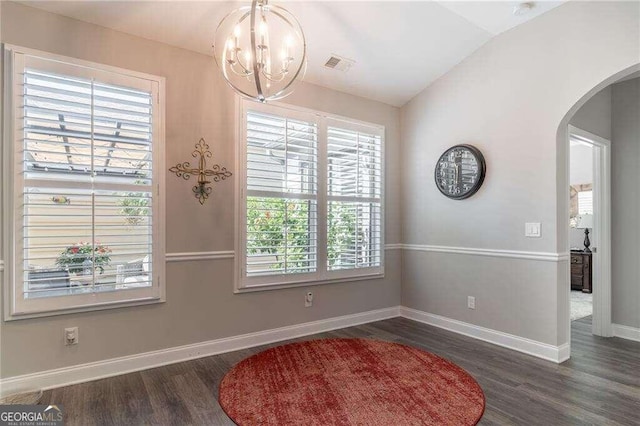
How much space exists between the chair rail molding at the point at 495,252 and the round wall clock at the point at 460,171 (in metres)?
0.58

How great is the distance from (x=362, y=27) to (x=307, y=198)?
171cm

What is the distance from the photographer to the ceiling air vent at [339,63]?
359 cm

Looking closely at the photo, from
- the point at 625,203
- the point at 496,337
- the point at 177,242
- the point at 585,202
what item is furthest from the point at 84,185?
the point at 585,202

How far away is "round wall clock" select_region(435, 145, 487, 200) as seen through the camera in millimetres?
3773

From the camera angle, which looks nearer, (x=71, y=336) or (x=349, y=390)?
(x=349, y=390)

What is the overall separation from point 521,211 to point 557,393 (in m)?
1.58

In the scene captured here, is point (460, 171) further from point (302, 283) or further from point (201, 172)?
point (201, 172)

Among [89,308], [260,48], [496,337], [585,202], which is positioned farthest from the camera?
[585,202]

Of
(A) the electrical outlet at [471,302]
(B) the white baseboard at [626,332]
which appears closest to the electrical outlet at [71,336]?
(A) the electrical outlet at [471,302]

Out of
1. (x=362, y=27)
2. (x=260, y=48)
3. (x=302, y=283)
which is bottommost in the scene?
(x=302, y=283)

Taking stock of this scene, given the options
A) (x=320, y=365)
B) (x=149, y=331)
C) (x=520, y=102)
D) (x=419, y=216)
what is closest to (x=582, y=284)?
(x=419, y=216)

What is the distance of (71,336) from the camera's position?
2.69 meters

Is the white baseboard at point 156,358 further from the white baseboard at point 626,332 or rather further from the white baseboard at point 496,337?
the white baseboard at point 626,332

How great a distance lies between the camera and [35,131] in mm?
2551
